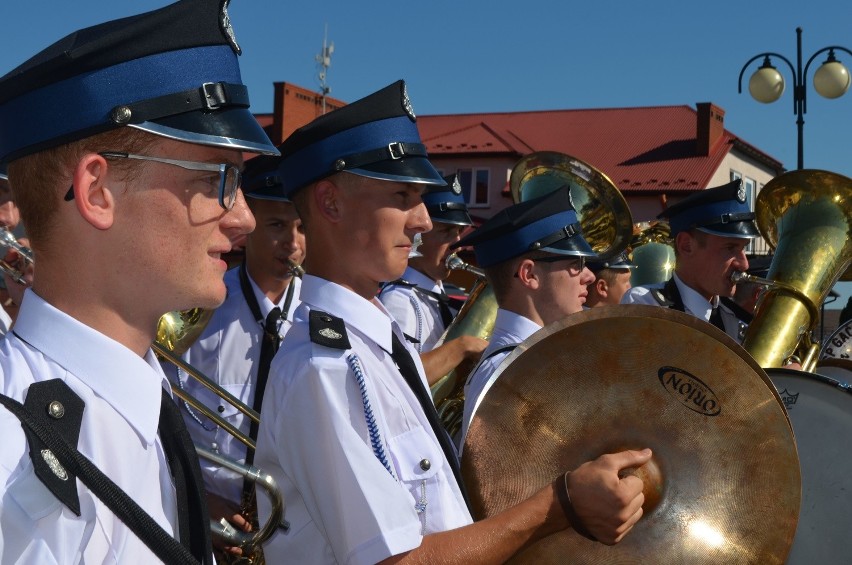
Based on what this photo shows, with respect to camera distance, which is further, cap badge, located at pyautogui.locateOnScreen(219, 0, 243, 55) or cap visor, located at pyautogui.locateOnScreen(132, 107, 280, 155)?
cap badge, located at pyautogui.locateOnScreen(219, 0, 243, 55)

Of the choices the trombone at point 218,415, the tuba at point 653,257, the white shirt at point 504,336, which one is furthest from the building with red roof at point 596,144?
the white shirt at point 504,336

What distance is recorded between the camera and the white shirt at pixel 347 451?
2.06 m

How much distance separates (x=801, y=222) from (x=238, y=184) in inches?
185

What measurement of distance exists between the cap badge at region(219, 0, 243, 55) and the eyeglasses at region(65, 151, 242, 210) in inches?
9.6

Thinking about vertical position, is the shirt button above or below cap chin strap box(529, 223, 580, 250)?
above

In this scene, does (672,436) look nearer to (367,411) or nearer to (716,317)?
(367,411)

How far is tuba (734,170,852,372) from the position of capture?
4895 mm

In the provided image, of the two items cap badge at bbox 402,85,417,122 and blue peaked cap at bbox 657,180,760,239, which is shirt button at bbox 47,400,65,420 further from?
blue peaked cap at bbox 657,180,760,239

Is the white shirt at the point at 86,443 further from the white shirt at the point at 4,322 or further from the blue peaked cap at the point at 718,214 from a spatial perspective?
the blue peaked cap at the point at 718,214

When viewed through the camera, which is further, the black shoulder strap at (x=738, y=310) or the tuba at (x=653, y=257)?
the tuba at (x=653, y=257)

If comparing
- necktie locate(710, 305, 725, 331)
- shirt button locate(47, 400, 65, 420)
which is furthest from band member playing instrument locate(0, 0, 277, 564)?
necktie locate(710, 305, 725, 331)

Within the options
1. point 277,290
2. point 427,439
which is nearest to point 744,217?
point 277,290

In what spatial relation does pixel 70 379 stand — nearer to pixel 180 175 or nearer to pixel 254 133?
pixel 180 175

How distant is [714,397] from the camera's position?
2490mm
